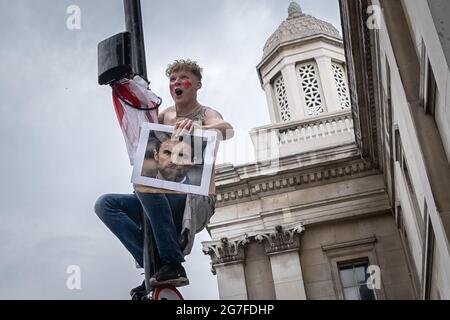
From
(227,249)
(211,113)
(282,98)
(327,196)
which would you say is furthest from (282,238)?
(211,113)

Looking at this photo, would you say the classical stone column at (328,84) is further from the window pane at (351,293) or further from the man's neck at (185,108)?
the man's neck at (185,108)

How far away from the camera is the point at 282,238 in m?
18.5

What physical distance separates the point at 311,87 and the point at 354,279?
7.47 m

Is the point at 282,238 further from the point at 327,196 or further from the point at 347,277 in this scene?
the point at 347,277

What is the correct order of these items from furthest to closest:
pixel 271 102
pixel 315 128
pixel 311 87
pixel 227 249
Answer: pixel 271 102 → pixel 311 87 → pixel 315 128 → pixel 227 249

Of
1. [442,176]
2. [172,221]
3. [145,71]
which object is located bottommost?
[172,221]

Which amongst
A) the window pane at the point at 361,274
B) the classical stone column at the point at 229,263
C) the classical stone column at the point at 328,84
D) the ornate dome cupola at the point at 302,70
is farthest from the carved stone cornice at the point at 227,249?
the classical stone column at the point at 328,84

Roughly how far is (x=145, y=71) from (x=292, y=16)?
21407mm

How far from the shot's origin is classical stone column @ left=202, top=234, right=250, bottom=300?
18.1m

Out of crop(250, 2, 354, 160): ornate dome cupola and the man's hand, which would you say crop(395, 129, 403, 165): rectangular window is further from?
the man's hand

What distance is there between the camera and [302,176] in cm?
1905

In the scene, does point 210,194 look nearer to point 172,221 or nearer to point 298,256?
point 172,221

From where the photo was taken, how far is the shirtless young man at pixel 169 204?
3307mm
